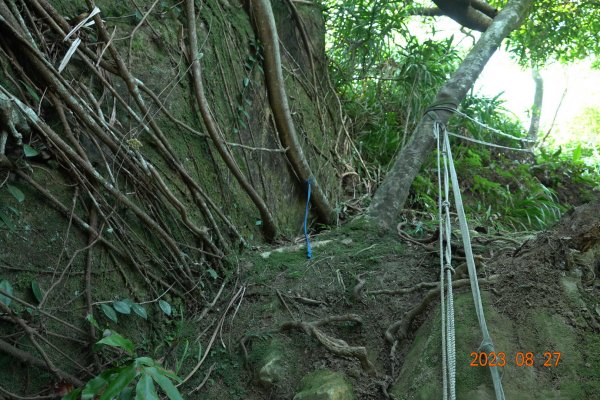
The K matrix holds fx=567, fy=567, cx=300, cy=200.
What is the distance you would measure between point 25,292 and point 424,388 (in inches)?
55.3

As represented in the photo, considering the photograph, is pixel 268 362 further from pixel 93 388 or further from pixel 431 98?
pixel 431 98

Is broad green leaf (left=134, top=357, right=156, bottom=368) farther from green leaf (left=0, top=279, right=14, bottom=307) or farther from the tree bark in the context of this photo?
the tree bark

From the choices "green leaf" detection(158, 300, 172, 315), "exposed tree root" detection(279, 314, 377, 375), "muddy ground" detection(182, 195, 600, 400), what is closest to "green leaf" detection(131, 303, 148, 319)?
"green leaf" detection(158, 300, 172, 315)

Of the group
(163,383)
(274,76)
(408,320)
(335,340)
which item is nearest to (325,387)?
(335,340)

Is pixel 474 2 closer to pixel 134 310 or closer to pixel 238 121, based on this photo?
pixel 238 121

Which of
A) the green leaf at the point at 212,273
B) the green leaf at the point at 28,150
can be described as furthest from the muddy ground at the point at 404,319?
the green leaf at the point at 28,150

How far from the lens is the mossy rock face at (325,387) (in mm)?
1936

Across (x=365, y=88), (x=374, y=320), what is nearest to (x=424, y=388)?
(x=374, y=320)

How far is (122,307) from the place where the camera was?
7.17 ft

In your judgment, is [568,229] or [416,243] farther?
[416,243]

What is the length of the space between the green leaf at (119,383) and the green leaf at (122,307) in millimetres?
623

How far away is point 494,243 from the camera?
303 centimetres

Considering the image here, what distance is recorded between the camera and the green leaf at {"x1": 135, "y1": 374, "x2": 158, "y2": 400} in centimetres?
155
